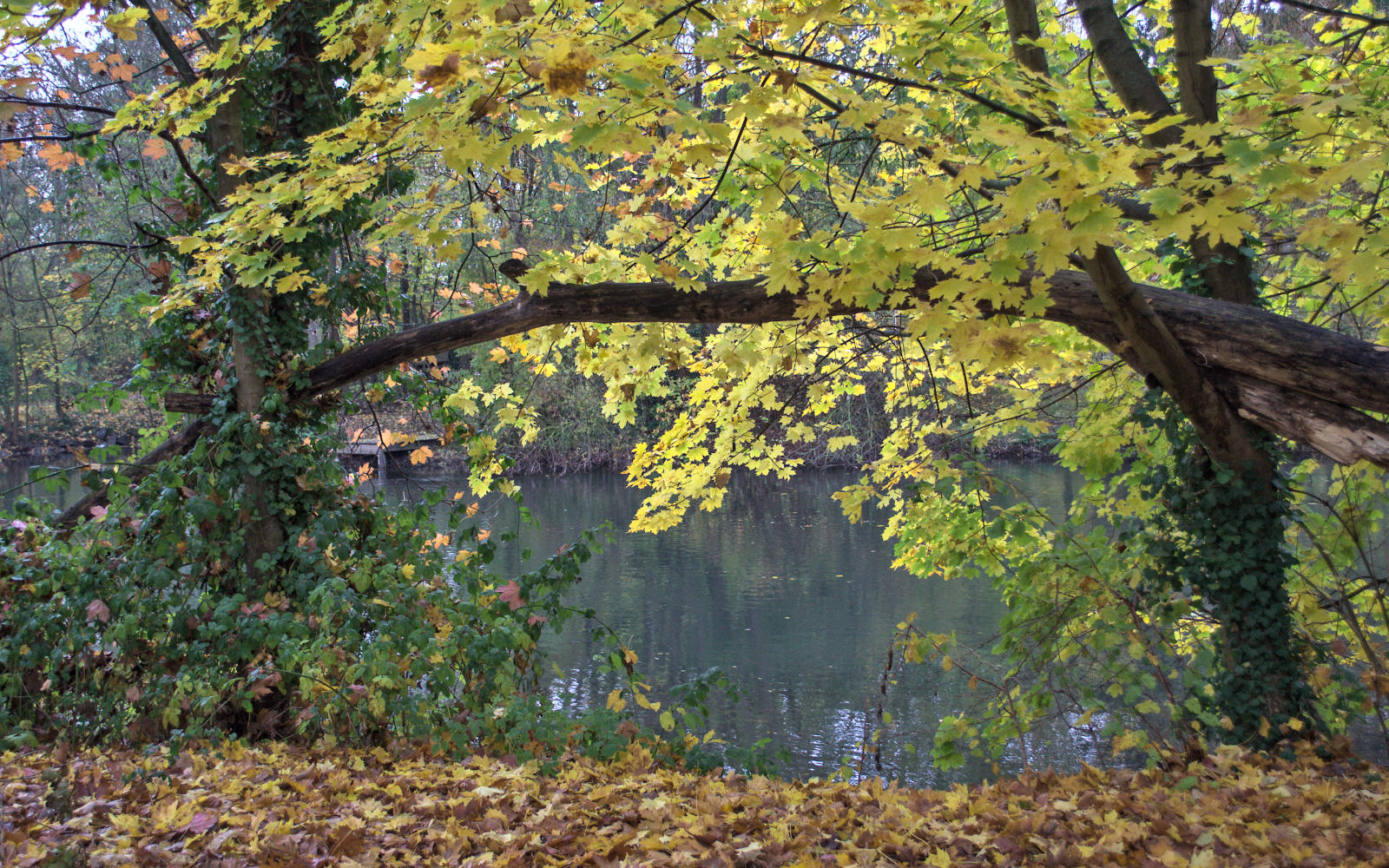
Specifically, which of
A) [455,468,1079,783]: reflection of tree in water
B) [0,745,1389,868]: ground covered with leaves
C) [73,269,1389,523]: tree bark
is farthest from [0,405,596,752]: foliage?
[455,468,1079,783]: reflection of tree in water

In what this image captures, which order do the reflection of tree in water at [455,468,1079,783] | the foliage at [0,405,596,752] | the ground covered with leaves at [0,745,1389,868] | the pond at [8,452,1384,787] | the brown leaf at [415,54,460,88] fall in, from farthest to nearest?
the reflection of tree in water at [455,468,1079,783]
the pond at [8,452,1384,787]
the foliage at [0,405,596,752]
the ground covered with leaves at [0,745,1389,868]
the brown leaf at [415,54,460,88]

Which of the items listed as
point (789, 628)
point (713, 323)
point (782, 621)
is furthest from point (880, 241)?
point (782, 621)

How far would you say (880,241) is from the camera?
2.70 m

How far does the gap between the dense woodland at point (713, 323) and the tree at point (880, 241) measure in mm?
23

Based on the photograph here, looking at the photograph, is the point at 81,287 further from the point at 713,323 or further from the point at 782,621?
the point at 782,621

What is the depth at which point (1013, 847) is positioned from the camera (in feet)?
8.66

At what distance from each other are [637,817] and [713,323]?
2.20 meters

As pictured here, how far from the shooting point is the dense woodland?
274 cm

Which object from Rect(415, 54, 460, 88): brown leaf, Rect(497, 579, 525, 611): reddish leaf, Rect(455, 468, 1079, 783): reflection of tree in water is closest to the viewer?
Rect(415, 54, 460, 88): brown leaf

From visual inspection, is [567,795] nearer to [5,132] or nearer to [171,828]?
[171,828]

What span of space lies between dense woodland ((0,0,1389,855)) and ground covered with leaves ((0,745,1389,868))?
0.58 m

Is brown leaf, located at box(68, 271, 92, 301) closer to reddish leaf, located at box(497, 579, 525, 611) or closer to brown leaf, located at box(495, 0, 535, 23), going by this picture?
reddish leaf, located at box(497, 579, 525, 611)

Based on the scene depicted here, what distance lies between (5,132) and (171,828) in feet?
18.2

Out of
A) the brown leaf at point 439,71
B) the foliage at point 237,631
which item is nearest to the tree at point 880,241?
the brown leaf at point 439,71
